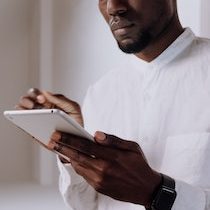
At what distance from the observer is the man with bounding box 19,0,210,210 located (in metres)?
0.63

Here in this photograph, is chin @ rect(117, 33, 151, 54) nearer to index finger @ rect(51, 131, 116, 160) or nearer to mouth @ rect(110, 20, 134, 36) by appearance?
mouth @ rect(110, 20, 134, 36)

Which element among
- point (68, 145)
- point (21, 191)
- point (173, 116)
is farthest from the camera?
point (21, 191)

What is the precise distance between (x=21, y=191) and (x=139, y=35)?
98 centimetres

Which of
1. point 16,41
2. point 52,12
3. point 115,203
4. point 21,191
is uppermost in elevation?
point 52,12

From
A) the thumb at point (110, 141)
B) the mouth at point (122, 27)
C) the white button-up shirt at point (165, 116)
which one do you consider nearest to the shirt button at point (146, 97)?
the white button-up shirt at point (165, 116)

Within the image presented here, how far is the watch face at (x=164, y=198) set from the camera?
0.65 meters

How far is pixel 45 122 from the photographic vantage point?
0.65 meters

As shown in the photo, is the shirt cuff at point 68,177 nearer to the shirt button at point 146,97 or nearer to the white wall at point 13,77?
the shirt button at point 146,97

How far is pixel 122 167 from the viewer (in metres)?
0.62

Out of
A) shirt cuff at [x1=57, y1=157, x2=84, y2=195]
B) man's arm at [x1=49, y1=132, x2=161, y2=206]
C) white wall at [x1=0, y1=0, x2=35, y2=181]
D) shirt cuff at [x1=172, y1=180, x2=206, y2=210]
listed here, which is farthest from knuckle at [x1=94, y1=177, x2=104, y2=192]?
white wall at [x1=0, y1=0, x2=35, y2=181]

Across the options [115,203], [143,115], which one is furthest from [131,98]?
[115,203]

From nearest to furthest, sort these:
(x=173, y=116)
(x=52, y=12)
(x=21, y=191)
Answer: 1. (x=173, y=116)
2. (x=21, y=191)
3. (x=52, y=12)

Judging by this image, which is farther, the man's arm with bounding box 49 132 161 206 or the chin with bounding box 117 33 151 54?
the chin with bounding box 117 33 151 54

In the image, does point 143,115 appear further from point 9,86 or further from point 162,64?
point 9,86
